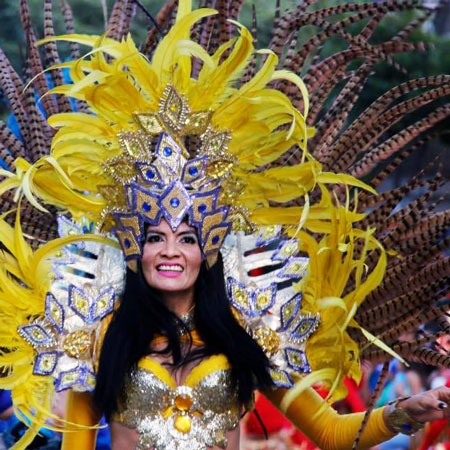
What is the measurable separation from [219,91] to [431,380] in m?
3.16

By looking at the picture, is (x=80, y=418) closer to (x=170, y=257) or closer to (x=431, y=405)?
(x=170, y=257)

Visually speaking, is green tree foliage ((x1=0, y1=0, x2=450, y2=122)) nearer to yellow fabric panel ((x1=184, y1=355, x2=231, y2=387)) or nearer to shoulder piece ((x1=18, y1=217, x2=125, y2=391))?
shoulder piece ((x1=18, y1=217, x2=125, y2=391))

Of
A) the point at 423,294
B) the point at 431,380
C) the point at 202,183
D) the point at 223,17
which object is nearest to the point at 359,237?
the point at 423,294

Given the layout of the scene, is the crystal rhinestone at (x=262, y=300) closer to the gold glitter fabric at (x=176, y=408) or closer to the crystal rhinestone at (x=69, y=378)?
the gold glitter fabric at (x=176, y=408)

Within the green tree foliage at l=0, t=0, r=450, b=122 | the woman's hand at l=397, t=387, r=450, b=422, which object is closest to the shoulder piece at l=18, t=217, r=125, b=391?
the woman's hand at l=397, t=387, r=450, b=422

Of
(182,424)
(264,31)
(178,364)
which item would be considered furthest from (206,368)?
(264,31)

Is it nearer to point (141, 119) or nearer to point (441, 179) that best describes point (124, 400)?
point (141, 119)

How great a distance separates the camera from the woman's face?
3693 millimetres

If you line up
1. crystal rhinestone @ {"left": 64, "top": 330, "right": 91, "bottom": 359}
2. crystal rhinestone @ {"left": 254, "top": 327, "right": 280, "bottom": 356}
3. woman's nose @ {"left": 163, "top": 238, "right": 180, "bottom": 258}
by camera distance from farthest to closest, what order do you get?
crystal rhinestone @ {"left": 254, "top": 327, "right": 280, "bottom": 356}
crystal rhinestone @ {"left": 64, "top": 330, "right": 91, "bottom": 359}
woman's nose @ {"left": 163, "top": 238, "right": 180, "bottom": 258}

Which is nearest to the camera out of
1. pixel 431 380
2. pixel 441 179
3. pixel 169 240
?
pixel 169 240

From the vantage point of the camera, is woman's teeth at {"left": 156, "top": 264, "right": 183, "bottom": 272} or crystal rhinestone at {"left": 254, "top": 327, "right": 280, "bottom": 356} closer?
woman's teeth at {"left": 156, "top": 264, "right": 183, "bottom": 272}

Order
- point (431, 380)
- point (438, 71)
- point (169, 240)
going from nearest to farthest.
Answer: point (169, 240) → point (431, 380) → point (438, 71)

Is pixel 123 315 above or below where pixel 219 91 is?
below

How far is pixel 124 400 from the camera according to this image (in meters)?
3.73
